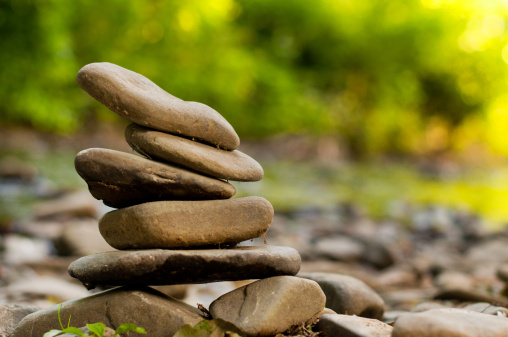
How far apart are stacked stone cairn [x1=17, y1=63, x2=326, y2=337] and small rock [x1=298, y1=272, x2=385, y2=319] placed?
0.52 metres

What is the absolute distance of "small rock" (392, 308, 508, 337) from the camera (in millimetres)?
1991

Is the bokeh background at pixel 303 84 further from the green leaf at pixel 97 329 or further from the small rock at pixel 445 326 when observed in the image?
the small rock at pixel 445 326

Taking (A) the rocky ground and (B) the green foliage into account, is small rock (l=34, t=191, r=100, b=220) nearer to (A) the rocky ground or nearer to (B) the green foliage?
(A) the rocky ground

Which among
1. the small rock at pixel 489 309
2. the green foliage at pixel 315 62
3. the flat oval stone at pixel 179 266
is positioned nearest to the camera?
the flat oval stone at pixel 179 266

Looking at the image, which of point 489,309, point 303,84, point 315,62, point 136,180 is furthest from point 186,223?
point 315,62

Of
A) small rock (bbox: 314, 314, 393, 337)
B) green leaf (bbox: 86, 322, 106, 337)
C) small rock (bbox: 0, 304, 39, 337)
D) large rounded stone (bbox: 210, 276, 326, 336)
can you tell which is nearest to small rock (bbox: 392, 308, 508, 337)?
small rock (bbox: 314, 314, 393, 337)

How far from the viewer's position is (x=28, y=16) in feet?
37.5

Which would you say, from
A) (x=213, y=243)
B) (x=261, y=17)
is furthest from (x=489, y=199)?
(x=261, y=17)

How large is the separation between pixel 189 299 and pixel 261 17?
25314mm

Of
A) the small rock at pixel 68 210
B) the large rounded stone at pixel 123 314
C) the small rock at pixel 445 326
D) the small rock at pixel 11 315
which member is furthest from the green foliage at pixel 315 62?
the small rock at pixel 445 326

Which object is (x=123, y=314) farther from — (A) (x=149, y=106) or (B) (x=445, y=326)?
(B) (x=445, y=326)

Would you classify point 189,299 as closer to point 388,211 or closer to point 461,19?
point 388,211

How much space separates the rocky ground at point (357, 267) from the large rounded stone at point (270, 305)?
0.06 metres

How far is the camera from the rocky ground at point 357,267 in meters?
2.36
